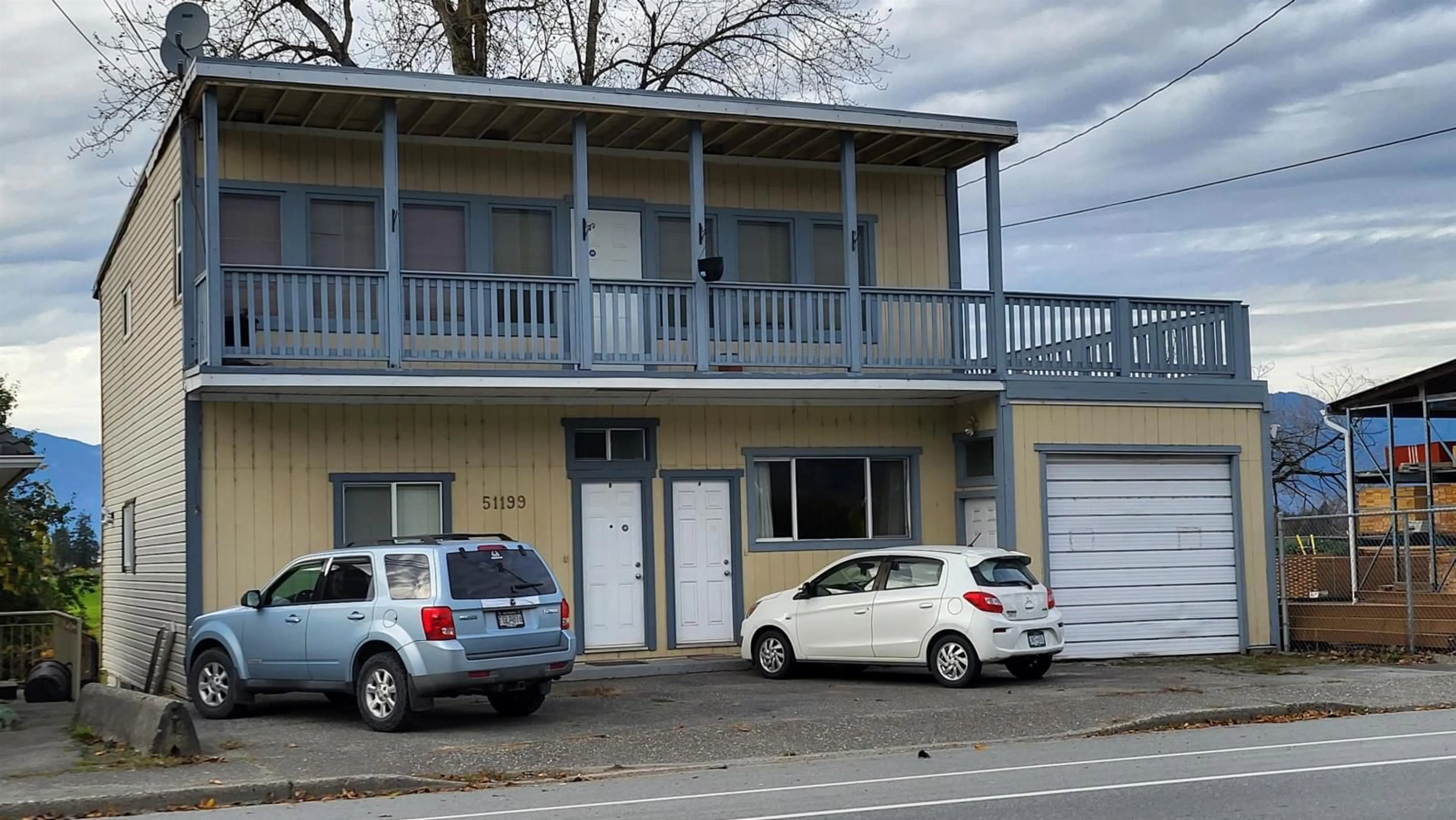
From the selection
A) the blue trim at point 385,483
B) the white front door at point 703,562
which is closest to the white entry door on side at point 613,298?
the white front door at point 703,562

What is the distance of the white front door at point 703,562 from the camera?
19484mm

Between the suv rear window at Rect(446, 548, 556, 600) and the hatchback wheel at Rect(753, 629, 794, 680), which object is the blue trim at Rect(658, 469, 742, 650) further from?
the suv rear window at Rect(446, 548, 556, 600)

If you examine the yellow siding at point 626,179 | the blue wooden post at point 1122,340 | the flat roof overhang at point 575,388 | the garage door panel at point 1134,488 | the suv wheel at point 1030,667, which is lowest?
the suv wheel at point 1030,667

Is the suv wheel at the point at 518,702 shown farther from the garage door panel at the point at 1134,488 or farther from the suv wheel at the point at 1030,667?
the garage door panel at the point at 1134,488

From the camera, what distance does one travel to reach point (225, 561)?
17.3 meters

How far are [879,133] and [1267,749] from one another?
9.63m

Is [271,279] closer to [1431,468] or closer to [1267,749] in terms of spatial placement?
[1267,749]

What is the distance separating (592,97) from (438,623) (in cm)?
670

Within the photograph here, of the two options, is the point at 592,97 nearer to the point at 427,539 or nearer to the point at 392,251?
the point at 392,251

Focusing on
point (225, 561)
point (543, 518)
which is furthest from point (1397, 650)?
point (225, 561)

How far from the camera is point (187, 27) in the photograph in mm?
18766

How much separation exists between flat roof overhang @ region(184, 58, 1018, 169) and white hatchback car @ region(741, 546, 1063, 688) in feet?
16.9

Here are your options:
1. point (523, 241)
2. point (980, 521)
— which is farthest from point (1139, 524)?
point (523, 241)

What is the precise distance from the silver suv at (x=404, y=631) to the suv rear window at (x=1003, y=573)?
14.6 feet
